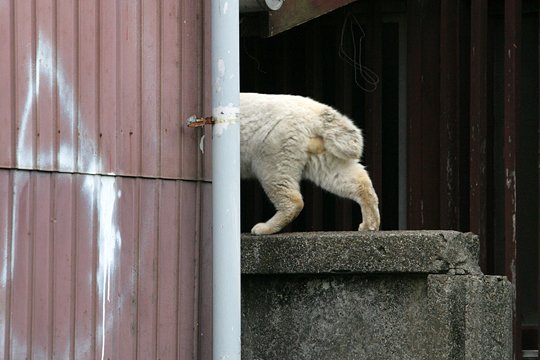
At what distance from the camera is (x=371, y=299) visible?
17.5 ft

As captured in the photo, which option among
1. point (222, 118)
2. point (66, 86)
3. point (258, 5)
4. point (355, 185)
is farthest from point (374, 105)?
point (66, 86)

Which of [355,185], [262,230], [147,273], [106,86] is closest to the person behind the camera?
[106,86]

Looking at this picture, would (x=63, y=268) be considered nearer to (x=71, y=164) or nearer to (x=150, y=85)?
(x=71, y=164)

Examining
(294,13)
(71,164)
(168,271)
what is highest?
(294,13)

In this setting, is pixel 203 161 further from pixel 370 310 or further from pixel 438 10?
pixel 438 10

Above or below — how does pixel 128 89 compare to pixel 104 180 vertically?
above

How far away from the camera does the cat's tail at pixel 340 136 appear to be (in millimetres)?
6234

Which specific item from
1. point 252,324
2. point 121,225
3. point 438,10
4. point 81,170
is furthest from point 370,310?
point 438,10

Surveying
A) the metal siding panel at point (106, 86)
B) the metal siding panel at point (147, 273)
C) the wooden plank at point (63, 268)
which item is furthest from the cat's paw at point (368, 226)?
the wooden plank at point (63, 268)

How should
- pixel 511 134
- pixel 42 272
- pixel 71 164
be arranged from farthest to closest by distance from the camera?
1. pixel 511 134
2. pixel 71 164
3. pixel 42 272

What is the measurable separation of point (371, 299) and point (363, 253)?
0.25 m

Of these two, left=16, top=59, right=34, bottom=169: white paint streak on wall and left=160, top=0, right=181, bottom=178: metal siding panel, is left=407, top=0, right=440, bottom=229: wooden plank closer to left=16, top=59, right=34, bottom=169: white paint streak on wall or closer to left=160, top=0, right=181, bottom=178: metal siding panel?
left=160, top=0, right=181, bottom=178: metal siding panel

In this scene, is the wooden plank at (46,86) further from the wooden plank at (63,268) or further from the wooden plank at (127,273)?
the wooden plank at (127,273)

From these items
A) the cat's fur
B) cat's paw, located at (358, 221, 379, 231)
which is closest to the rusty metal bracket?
the cat's fur
